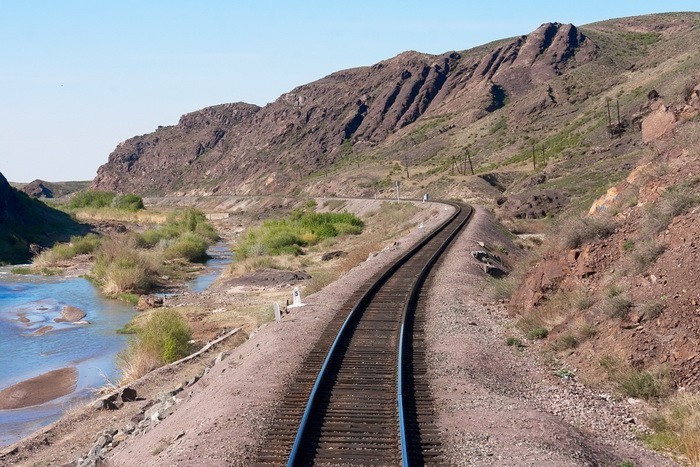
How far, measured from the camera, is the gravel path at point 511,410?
29.6 feet

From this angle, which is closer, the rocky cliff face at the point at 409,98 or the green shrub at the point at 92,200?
the green shrub at the point at 92,200

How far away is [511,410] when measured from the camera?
10672 millimetres

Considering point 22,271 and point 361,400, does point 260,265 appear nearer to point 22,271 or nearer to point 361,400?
point 22,271

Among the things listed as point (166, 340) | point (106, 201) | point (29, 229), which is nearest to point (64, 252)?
point (29, 229)

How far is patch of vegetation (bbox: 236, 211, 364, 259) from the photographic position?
52594 millimetres

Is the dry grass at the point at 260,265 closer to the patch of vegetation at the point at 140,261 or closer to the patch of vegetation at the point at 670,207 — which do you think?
the patch of vegetation at the point at 140,261

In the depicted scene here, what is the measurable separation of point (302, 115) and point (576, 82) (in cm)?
9049

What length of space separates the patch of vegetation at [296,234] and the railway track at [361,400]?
112 ft

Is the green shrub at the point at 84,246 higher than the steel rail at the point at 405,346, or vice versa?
the steel rail at the point at 405,346

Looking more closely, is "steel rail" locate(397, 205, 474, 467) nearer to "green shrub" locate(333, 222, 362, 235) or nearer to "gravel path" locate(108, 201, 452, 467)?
"gravel path" locate(108, 201, 452, 467)

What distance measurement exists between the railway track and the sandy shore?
9.66m

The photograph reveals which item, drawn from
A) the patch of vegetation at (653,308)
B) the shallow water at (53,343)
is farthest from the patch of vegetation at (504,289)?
the shallow water at (53,343)

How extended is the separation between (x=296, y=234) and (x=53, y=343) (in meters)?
31.6

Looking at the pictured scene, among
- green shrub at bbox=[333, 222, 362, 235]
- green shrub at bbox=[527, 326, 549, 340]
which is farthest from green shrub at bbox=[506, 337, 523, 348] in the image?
green shrub at bbox=[333, 222, 362, 235]
